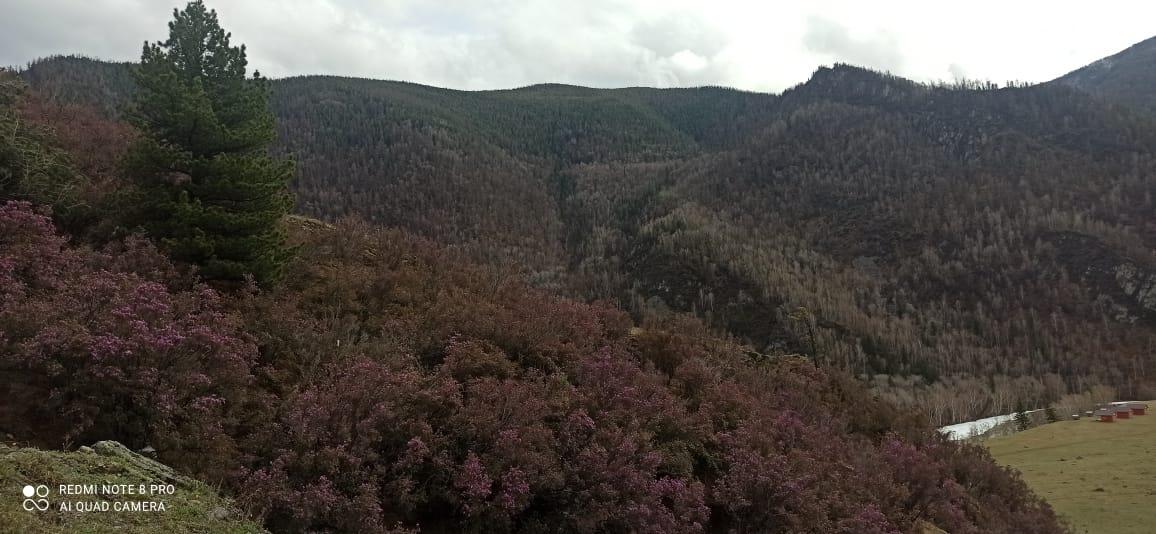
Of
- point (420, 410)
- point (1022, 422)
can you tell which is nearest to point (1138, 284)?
point (1022, 422)

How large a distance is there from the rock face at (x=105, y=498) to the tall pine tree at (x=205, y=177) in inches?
213

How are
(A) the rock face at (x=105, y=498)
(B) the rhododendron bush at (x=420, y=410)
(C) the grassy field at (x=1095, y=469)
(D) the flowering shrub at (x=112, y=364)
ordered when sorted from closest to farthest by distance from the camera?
(A) the rock face at (x=105, y=498)
(D) the flowering shrub at (x=112, y=364)
(B) the rhododendron bush at (x=420, y=410)
(C) the grassy field at (x=1095, y=469)

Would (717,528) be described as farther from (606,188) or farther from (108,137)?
(606,188)

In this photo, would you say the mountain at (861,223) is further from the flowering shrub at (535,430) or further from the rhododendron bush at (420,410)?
the rhododendron bush at (420,410)

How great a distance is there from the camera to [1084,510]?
74.9ft

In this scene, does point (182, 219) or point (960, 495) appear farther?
point (960, 495)

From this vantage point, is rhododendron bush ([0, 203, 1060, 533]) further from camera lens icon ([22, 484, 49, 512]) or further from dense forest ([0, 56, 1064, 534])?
camera lens icon ([22, 484, 49, 512])

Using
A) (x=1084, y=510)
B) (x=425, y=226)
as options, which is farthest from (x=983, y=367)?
(x=425, y=226)

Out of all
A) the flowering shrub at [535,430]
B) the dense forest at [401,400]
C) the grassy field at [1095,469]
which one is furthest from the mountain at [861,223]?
the dense forest at [401,400]

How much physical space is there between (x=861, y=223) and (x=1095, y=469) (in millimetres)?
137389

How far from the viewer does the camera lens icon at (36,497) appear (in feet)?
16.5

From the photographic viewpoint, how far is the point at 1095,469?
31266 millimetres

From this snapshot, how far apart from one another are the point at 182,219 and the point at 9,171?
3.37 metres

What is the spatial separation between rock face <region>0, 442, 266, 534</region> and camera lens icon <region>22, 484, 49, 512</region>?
2 cm
